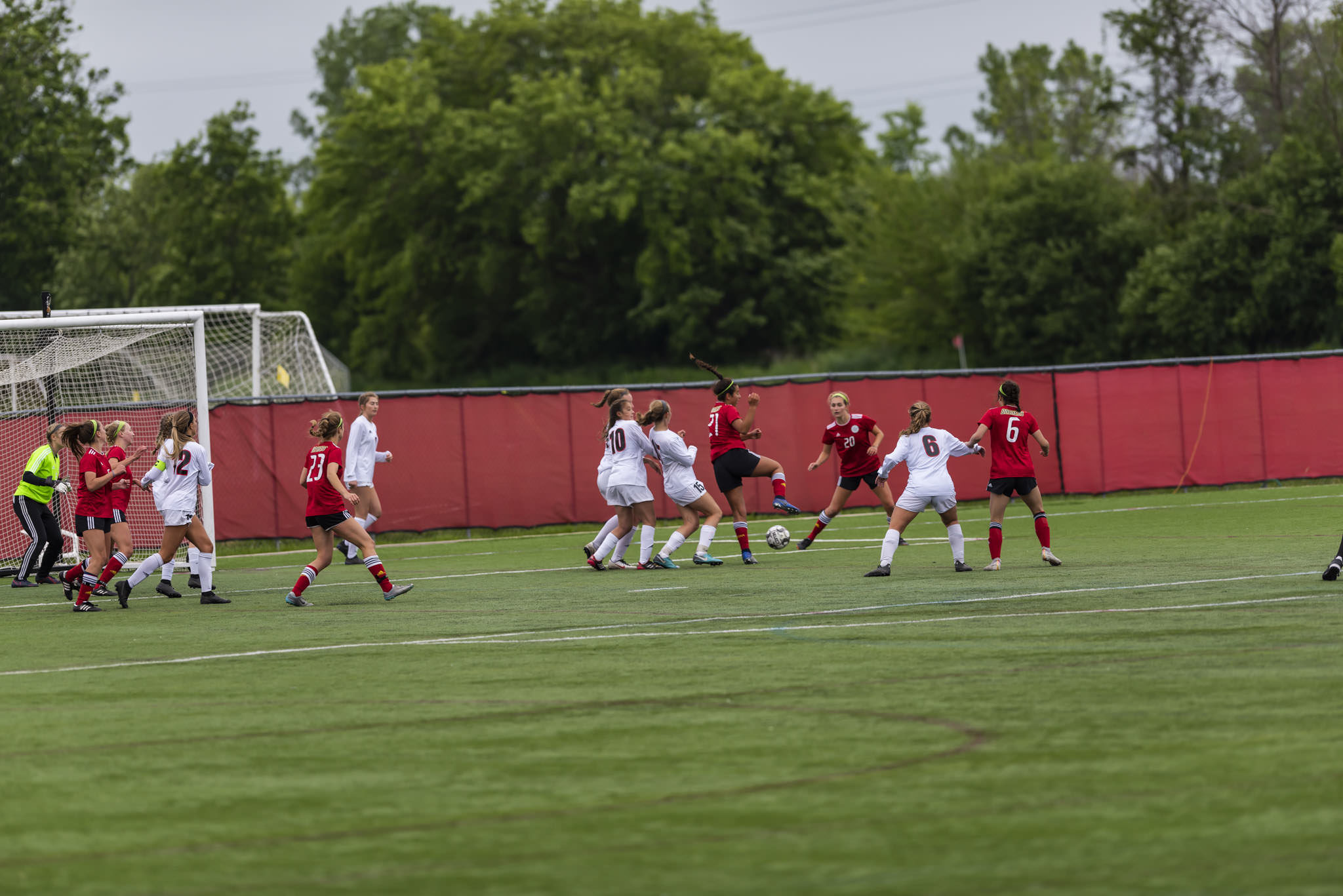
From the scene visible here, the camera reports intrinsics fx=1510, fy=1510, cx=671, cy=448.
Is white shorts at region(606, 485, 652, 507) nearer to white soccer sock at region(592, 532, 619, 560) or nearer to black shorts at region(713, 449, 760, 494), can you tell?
white soccer sock at region(592, 532, 619, 560)

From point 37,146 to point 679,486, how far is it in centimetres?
5206

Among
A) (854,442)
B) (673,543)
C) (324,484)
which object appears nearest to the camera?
(324,484)

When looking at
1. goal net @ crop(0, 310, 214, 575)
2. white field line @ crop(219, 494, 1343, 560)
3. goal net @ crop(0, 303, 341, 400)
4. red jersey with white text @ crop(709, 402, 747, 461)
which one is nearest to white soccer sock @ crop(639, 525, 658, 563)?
red jersey with white text @ crop(709, 402, 747, 461)

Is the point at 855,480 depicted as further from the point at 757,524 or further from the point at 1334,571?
the point at 757,524

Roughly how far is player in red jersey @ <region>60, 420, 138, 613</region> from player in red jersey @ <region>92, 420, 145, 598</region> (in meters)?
0.06

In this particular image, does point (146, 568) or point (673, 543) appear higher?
point (146, 568)

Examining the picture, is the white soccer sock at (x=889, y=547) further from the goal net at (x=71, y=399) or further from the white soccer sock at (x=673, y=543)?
→ the goal net at (x=71, y=399)

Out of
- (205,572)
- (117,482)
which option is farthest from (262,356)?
(205,572)

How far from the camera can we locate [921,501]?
14648 millimetres

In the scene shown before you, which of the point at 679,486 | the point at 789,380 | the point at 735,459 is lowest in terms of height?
the point at 679,486

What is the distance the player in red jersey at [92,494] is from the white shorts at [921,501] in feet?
25.5

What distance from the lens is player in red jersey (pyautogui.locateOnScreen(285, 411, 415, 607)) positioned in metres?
13.7

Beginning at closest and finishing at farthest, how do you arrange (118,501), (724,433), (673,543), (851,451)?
1. (118,501)
2. (673,543)
3. (851,451)
4. (724,433)

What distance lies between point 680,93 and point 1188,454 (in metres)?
40.4
